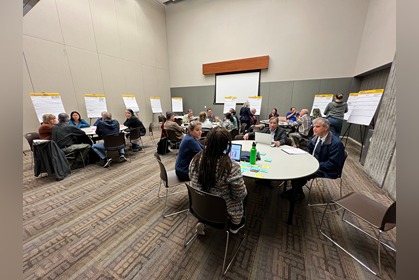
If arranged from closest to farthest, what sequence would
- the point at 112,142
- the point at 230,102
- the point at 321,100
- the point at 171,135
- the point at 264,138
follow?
1. the point at 264,138
2. the point at 112,142
3. the point at 171,135
4. the point at 321,100
5. the point at 230,102

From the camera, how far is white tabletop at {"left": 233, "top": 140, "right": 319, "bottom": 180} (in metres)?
1.70

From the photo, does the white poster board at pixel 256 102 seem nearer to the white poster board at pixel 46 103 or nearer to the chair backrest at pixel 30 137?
the white poster board at pixel 46 103

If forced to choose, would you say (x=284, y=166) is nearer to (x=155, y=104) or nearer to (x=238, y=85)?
(x=238, y=85)

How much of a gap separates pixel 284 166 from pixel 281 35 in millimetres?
6906

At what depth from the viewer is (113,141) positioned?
11.8 ft

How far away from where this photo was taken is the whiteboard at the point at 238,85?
7.51m

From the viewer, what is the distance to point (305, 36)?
20.7ft

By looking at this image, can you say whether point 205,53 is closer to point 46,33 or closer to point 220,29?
point 220,29

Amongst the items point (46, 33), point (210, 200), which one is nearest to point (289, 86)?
point (210, 200)

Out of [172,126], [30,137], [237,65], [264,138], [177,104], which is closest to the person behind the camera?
[264,138]

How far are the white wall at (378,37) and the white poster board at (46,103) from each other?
337 inches

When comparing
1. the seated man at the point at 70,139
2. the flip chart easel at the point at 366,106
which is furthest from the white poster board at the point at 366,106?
the seated man at the point at 70,139

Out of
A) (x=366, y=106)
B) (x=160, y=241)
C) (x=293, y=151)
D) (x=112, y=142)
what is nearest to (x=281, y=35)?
(x=366, y=106)
